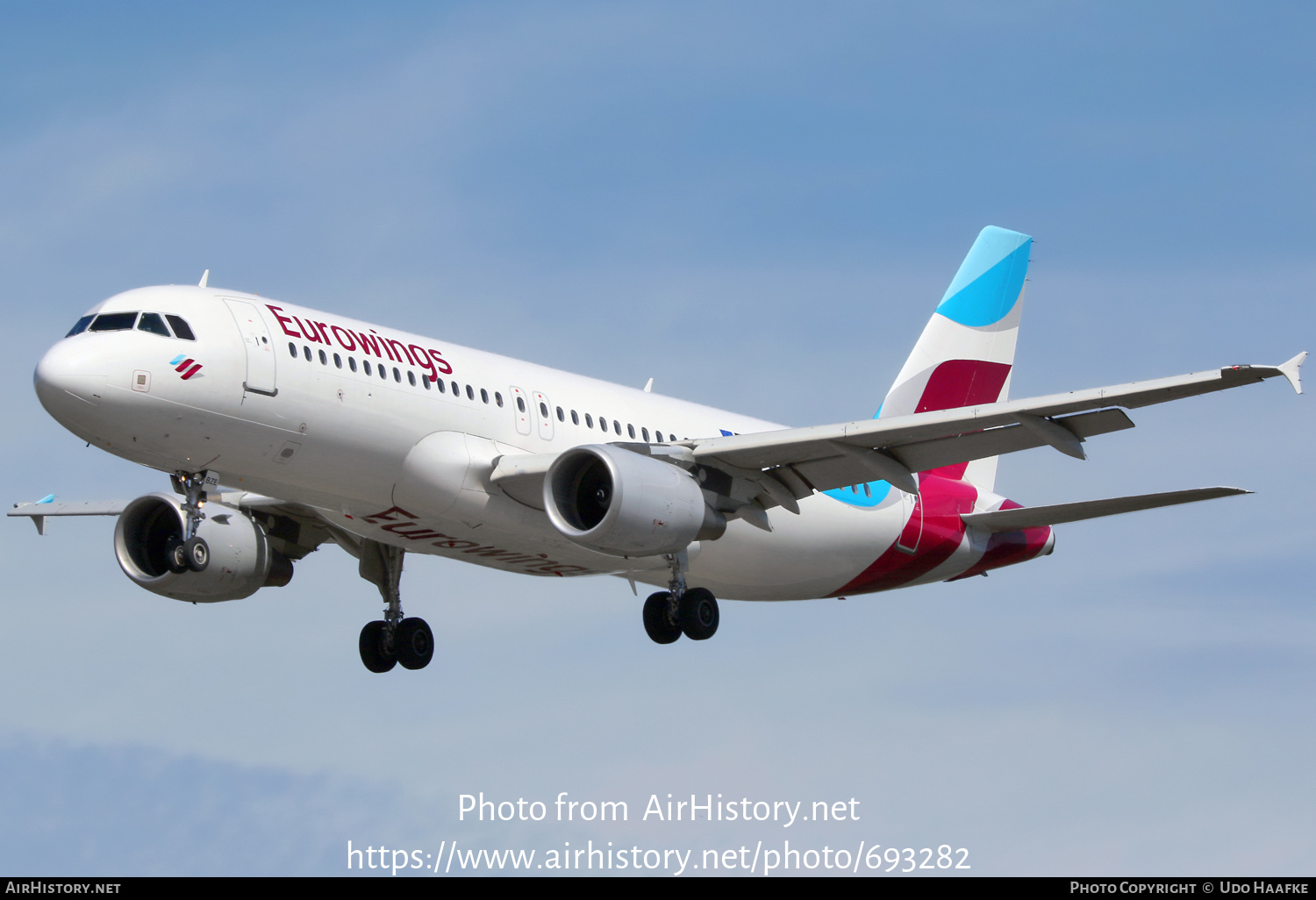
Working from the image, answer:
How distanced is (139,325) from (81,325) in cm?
95

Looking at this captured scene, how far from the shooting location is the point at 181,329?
2484 centimetres

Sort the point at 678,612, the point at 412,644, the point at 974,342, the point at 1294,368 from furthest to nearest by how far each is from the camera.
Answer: the point at 974,342, the point at 412,644, the point at 678,612, the point at 1294,368

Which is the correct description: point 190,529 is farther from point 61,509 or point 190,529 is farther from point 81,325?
point 61,509

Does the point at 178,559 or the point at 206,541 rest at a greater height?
the point at 206,541

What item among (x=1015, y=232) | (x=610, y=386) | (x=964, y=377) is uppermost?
(x=1015, y=232)

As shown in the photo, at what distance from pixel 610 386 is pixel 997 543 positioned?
9.19m

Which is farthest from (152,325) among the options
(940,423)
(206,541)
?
(940,423)

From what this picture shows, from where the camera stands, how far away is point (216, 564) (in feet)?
101

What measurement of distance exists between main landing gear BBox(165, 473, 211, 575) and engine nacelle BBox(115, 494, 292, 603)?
152 inches

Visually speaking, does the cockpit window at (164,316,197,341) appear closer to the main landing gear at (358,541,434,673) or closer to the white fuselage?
the white fuselage

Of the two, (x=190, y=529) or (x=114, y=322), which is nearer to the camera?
(x=114, y=322)

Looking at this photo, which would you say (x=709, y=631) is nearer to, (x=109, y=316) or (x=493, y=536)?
(x=493, y=536)
